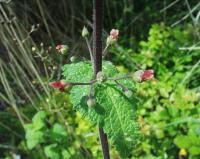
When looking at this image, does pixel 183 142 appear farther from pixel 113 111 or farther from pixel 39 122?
pixel 113 111

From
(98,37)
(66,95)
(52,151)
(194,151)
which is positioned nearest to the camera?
(98,37)

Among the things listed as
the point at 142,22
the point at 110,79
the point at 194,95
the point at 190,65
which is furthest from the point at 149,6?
the point at 110,79

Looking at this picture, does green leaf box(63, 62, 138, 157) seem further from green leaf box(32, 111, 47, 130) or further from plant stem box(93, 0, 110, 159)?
green leaf box(32, 111, 47, 130)

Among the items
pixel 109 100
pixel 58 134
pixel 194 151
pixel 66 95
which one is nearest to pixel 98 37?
pixel 109 100

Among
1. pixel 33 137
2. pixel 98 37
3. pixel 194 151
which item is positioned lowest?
pixel 194 151

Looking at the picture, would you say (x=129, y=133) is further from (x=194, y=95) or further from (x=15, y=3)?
(x=15, y=3)

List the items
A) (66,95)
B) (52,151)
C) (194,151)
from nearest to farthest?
(194,151)
(52,151)
(66,95)

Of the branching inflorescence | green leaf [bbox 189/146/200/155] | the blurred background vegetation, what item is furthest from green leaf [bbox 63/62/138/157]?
green leaf [bbox 189/146/200/155]
